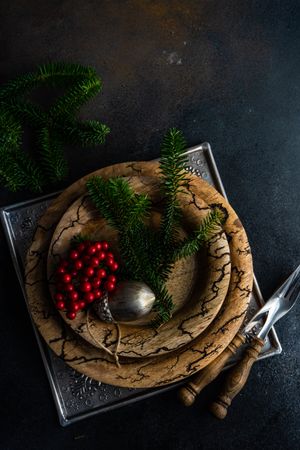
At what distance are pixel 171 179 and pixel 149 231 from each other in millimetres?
119

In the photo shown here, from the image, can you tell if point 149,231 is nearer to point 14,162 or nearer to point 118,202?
point 118,202

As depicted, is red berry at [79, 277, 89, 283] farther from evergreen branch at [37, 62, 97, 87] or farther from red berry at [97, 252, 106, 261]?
evergreen branch at [37, 62, 97, 87]

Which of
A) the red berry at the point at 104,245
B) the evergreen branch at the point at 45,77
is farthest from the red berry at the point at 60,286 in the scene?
the evergreen branch at the point at 45,77

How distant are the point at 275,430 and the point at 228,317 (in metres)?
0.37

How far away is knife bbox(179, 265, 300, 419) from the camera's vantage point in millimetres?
1138

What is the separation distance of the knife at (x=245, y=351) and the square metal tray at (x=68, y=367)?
0.04 metres

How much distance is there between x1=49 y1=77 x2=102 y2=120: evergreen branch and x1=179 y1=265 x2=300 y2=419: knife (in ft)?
1.95

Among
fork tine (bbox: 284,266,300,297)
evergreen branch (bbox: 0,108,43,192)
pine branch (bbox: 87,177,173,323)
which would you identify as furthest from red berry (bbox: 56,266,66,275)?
fork tine (bbox: 284,266,300,297)

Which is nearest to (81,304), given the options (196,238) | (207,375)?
(196,238)

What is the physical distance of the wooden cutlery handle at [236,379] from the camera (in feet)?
3.77

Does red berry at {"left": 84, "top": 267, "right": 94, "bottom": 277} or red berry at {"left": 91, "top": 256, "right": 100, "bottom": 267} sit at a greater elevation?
red berry at {"left": 91, "top": 256, "right": 100, "bottom": 267}

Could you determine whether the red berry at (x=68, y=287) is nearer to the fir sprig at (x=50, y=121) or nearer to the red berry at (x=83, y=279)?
the red berry at (x=83, y=279)

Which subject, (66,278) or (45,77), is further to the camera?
(45,77)

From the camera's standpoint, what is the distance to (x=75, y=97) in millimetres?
1122
